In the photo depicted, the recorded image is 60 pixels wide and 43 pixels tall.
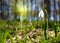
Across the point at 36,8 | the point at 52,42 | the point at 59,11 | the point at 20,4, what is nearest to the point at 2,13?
the point at 36,8

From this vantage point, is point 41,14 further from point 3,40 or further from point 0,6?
point 0,6

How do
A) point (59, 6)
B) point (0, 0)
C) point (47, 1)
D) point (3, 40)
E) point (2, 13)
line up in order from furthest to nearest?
point (2, 13) < point (0, 0) < point (59, 6) < point (47, 1) < point (3, 40)

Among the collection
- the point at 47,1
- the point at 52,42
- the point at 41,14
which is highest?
the point at 47,1

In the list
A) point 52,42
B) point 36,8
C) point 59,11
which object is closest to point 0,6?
point 36,8

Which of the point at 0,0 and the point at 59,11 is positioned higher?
the point at 0,0

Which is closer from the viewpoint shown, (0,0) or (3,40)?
(3,40)

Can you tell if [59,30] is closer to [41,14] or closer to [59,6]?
[41,14]

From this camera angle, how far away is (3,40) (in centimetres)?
118

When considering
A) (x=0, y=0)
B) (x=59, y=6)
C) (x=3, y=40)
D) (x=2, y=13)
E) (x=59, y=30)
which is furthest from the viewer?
(x=2, y=13)

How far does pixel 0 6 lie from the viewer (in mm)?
8312

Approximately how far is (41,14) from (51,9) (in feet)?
15.4

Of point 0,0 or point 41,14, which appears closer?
point 41,14

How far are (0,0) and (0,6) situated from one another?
48 cm

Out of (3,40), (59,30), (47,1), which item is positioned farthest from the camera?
(47,1)
